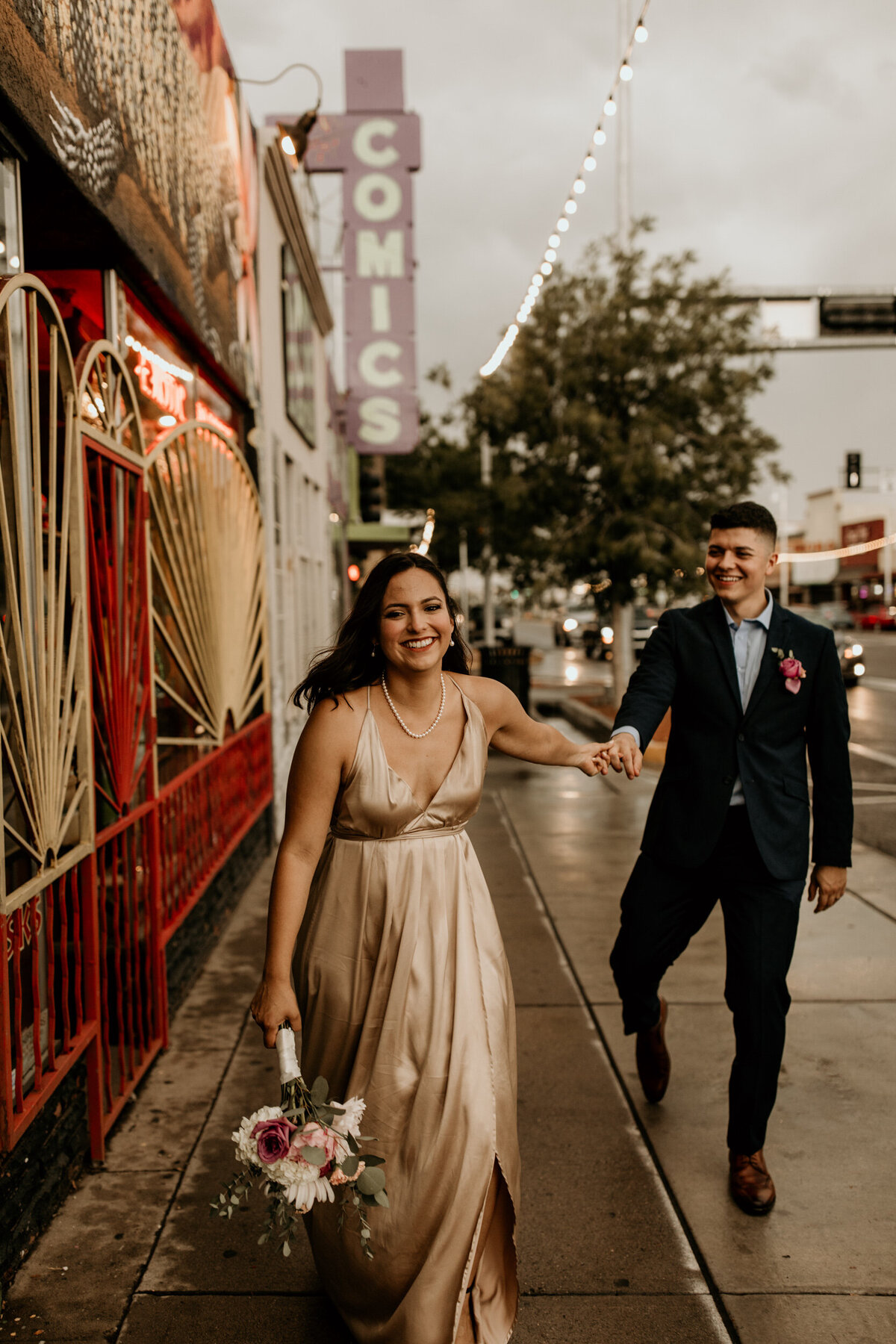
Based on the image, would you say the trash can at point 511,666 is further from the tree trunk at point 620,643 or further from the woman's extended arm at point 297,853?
the woman's extended arm at point 297,853

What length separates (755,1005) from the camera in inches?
130

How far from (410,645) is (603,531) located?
1331 centimetres

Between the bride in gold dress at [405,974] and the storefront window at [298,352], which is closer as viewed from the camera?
the bride in gold dress at [405,974]

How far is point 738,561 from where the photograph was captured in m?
3.43

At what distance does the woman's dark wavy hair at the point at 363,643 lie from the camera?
2.71 m

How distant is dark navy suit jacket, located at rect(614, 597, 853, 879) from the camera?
338cm

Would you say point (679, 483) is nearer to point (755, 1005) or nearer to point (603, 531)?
point (603, 531)

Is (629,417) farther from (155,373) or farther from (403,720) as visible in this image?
(403,720)

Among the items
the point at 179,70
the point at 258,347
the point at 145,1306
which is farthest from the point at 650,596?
the point at 145,1306

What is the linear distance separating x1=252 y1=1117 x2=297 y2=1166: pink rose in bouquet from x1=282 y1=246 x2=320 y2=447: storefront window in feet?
27.1

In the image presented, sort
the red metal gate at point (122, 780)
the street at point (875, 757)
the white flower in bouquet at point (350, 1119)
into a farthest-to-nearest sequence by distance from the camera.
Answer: the street at point (875, 757), the red metal gate at point (122, 780), the white flower in bouquet at point (350, 1119)

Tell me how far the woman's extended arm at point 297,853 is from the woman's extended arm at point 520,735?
0.44m

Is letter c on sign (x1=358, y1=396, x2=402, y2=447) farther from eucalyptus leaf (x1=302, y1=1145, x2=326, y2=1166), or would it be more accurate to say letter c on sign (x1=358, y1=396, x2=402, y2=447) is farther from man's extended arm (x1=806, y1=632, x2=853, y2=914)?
eucalyptus leaf (x1=302, y1=1145, x2=326, y2=1166)

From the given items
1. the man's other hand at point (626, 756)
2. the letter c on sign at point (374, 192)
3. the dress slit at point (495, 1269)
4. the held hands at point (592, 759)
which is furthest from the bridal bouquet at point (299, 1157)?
Answer: the letter c on sign at point (374, 192)
